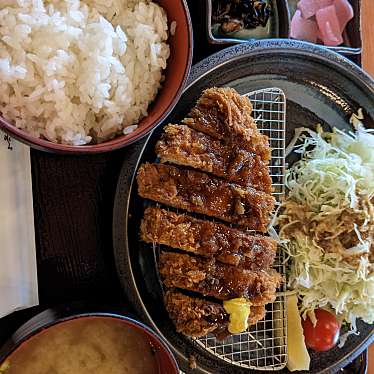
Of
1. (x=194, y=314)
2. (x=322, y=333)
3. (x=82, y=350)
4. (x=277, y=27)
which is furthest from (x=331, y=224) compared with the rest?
(x=82, y=350)

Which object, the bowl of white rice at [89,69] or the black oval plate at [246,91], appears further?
the black oval plate at [246,91]

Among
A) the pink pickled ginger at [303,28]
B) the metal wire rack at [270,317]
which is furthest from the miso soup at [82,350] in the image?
the pink pickled ginger at [303,28]

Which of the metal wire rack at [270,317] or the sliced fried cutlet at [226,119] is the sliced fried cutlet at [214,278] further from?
the sliced fried cutlet at [226,119]

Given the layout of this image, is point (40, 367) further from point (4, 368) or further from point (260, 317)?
point (260, 317)

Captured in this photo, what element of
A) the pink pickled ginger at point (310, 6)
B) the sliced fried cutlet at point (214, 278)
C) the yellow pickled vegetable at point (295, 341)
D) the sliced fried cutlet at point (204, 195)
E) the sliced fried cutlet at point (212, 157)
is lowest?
the yellow pickled vegetable at point (295, 341)

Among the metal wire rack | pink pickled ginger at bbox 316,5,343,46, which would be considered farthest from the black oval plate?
pink pickled ginger at bbox 316,5,343,46

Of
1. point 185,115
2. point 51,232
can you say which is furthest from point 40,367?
point 185,115

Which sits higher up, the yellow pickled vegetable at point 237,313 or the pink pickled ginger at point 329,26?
the pink pickled ginger at point 329,26
